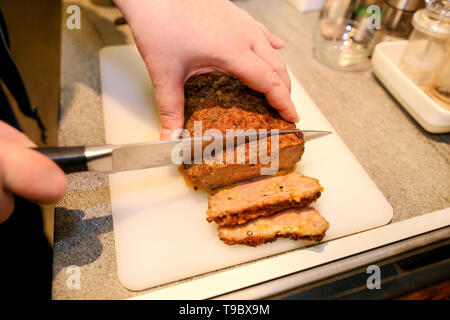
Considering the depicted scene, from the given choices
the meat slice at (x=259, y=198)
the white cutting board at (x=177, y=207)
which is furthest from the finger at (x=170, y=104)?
the meat slice at (x=259, y=198)

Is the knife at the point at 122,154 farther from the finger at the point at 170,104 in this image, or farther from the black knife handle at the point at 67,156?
the finger at the point at 170,104

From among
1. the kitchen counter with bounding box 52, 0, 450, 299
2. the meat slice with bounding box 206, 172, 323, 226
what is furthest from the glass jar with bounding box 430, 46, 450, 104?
the meat slice with bounding box 206, 172, 323, 226

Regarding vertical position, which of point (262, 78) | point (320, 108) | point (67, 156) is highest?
point (262, 78)

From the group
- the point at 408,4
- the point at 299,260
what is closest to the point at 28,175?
the point at 299,260

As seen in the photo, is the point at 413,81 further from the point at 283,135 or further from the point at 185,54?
the point at 185,54

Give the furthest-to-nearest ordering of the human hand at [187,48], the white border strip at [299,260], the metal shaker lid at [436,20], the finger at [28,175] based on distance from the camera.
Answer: the metal shaker lid at [436,20], the human hand at [187,48], the white border strip at [299,260], the finger at [28,175]

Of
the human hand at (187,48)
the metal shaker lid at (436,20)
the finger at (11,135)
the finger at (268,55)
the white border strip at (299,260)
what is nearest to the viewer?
the finger at (11,135)

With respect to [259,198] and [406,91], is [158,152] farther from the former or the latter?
[406,91]
